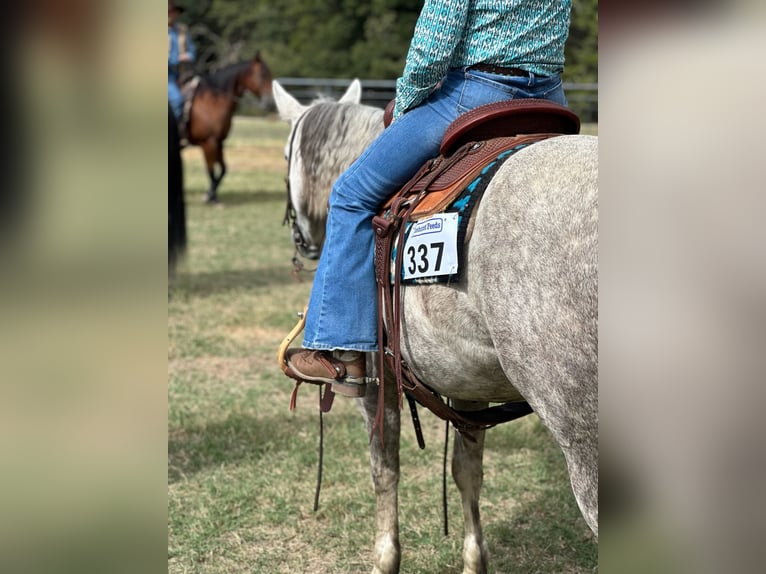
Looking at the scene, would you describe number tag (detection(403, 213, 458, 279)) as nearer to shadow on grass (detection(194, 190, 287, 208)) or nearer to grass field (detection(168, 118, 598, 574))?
grass field (detection(168, 118, 598, 574))

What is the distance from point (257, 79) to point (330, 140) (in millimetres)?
13341

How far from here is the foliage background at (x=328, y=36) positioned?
92.5ft

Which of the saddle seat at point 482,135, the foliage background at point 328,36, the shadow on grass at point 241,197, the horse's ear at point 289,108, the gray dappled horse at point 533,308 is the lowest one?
the gray dappled horse at point 533,308

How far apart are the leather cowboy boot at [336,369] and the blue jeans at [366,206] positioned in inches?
4.9

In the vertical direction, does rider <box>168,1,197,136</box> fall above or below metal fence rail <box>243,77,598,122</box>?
below

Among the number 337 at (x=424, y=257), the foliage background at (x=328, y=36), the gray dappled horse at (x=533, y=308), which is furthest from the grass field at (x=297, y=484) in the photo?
the foliage background at (x=328, y=36)

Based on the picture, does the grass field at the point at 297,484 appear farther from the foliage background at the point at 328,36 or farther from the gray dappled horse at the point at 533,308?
the foliage background at the point at 328,36

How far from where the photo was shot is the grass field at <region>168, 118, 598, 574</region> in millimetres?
3598

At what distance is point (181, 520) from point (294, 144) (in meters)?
1.82

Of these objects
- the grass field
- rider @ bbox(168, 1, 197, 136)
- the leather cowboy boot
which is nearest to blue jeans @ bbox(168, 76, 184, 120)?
rider @ bbox(168, 1, 197, 136)
